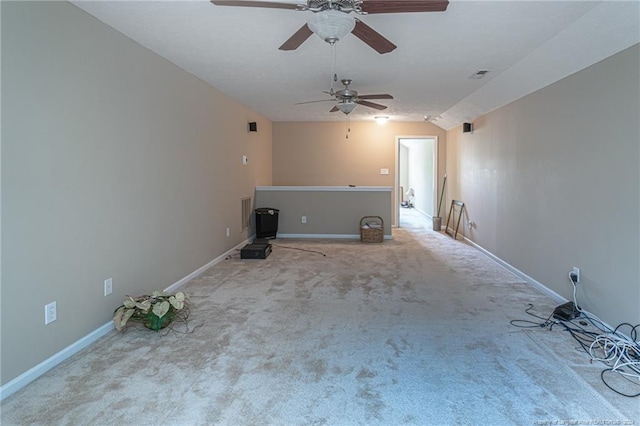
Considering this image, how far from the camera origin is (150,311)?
262cm

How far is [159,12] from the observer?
2463 mm

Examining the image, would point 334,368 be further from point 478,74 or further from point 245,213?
point 245,213

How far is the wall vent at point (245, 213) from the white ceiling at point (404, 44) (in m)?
1.84

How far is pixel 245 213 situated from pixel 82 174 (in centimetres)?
361

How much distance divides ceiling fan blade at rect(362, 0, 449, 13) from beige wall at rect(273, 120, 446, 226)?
5.74 m

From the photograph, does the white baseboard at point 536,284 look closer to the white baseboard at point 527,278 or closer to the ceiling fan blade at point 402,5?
the white baseboard at point 527,278

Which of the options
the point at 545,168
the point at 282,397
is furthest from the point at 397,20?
the point at 282,397

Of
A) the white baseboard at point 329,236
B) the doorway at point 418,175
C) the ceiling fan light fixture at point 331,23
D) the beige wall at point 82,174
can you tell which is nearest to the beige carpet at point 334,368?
the beige wall at point 82,174

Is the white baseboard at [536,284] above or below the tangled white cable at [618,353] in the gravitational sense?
above

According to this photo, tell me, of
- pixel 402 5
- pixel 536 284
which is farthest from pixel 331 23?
pixel 536 284

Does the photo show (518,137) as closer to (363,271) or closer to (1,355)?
(363,271)

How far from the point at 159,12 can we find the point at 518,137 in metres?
3.82

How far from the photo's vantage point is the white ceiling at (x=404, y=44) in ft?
7.89

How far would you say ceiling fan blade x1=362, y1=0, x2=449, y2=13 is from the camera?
73.1 inches
